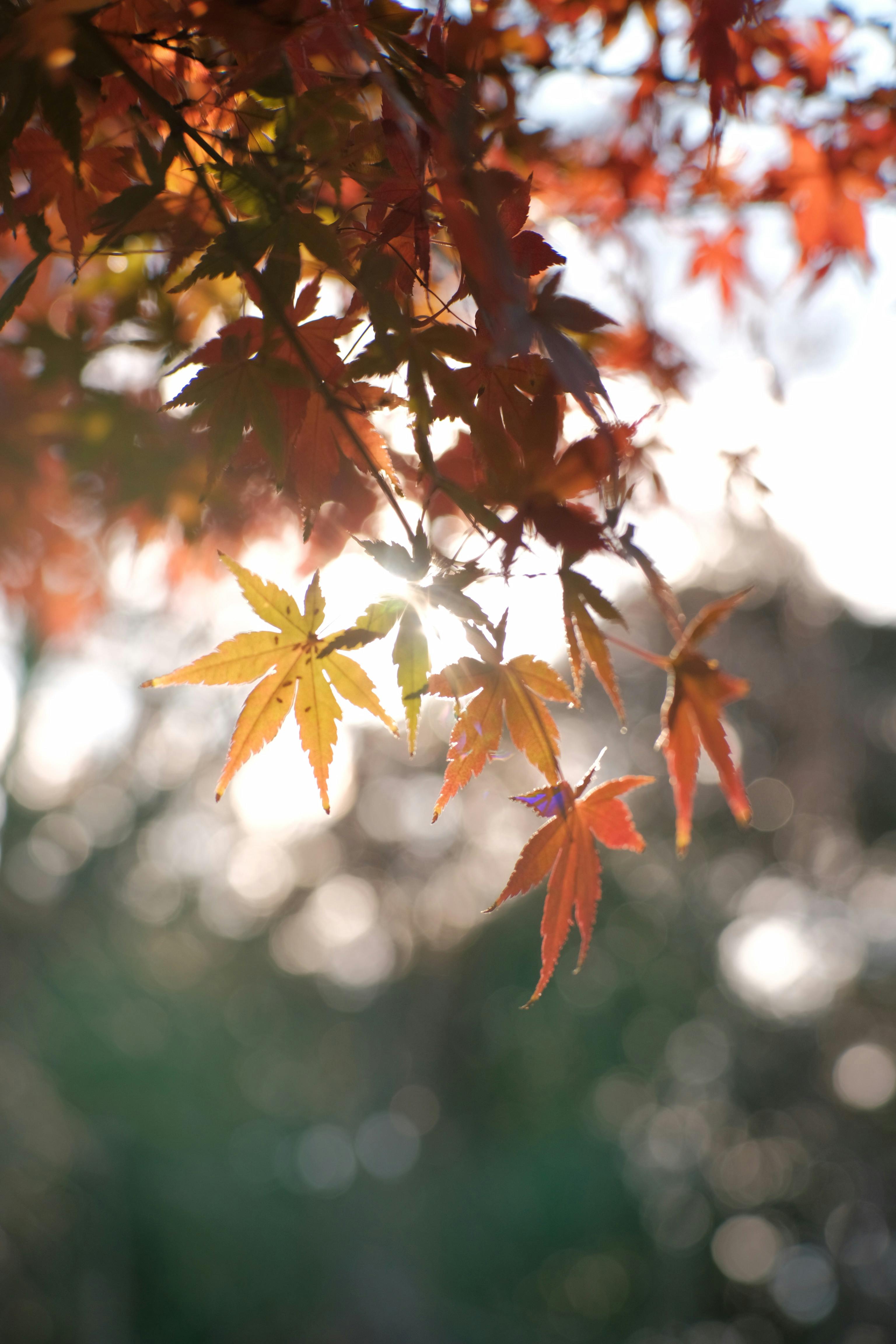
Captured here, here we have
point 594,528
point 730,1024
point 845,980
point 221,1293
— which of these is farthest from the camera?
point 730,1024

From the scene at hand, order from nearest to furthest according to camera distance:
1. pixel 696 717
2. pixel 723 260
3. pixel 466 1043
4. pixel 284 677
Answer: pixel 696 717 → pixel 284 677 → pixel 723 260 → pixel 466 1043

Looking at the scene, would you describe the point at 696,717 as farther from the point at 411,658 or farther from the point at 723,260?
the point at 723,260

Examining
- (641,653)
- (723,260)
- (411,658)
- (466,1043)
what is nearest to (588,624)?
(641,653)

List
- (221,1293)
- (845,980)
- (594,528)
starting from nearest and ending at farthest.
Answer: (594,528) < (221,1293) < (845,980)

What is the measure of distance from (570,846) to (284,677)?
326 mm

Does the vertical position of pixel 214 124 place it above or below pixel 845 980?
below

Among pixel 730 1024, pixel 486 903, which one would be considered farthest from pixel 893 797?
pixel 486 903

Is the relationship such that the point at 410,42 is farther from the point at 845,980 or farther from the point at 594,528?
the point at 845,980

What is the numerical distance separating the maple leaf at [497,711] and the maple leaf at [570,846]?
1.3 inches

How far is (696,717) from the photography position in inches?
27.3

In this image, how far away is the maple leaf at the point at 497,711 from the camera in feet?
2.51

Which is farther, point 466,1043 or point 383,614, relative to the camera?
point 466,1043

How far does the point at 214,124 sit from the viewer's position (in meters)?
0.91

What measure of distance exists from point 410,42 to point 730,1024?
34.1 feet
